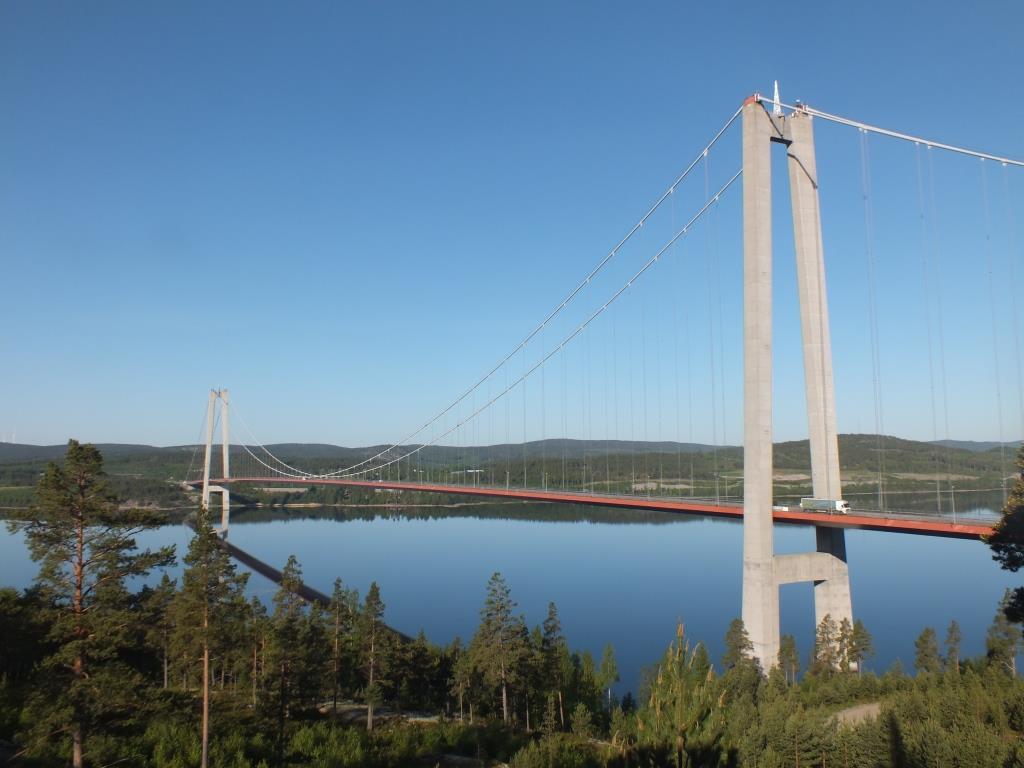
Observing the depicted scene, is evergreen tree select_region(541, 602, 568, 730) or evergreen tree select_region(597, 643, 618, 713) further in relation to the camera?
evergreen tree select_region(597, 643, 618, 713)

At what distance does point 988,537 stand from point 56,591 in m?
14.0

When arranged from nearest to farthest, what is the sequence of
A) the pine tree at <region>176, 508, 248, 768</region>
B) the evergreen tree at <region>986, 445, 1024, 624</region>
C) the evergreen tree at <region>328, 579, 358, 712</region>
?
the pine tree at <region>176, 508, 248, 768</region> < the evergreen tree at <region>986, 445, 1024, 624</region> < the evergreen tree at <region>328, 579, 358, 712</region>

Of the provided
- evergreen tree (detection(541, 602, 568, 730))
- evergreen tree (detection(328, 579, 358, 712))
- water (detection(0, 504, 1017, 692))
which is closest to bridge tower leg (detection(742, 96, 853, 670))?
evergreen tree (detection(541, 602, 568, 730))

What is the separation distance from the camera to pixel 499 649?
52.1 feet

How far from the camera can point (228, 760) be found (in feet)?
31.8

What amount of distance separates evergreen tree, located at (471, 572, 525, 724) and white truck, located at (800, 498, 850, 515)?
7371mm

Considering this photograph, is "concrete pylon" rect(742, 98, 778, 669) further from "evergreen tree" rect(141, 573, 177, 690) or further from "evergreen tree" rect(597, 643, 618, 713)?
"evergreen tree" rect(141, 573, 177, 690)

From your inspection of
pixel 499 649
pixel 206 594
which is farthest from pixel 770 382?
pixel 206 594

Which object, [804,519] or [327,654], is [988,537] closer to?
[804,519]

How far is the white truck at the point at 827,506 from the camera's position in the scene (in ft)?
51.9

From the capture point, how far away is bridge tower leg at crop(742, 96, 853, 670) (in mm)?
15062

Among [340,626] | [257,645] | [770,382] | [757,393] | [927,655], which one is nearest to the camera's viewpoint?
[757,393]

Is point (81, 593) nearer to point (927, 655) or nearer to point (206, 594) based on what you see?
point (206, 594)

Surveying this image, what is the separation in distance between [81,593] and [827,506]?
48.2 ft
